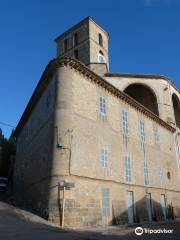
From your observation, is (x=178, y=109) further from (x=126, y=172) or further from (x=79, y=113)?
(x=79, y=113)

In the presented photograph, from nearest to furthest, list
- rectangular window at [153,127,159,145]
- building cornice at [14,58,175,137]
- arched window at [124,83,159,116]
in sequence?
building cornice at [14,58,175,137] → rectangular window at [153,127,159,145] → arched window at [124,83,159,116]

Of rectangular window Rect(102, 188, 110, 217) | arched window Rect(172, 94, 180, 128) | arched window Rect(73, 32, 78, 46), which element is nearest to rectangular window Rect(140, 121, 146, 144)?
rectangular window Rect(102, 188, 110, 217)

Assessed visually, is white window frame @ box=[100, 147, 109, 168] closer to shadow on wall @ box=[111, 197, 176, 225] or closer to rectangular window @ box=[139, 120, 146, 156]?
shadow on wall @ box=[111, 197, 176, 225]

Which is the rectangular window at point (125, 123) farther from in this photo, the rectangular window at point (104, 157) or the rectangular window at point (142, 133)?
the rectangular window at point (104, 157)

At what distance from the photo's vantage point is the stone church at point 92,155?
501 inches

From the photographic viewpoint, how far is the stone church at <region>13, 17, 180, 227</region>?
1273 cm

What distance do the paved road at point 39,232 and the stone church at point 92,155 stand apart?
3.47 feet

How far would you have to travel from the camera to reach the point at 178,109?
31.5 metres

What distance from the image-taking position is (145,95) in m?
28.0

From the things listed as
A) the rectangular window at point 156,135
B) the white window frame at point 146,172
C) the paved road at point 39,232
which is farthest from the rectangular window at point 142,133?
the paved road at point 39,232

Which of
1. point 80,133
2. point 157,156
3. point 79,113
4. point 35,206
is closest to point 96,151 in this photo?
point 80,133

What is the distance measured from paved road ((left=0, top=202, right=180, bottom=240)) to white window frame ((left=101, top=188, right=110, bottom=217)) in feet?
7.72

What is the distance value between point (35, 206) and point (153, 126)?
40.8ft

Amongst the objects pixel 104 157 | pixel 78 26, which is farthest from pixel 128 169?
pixel 78 26
